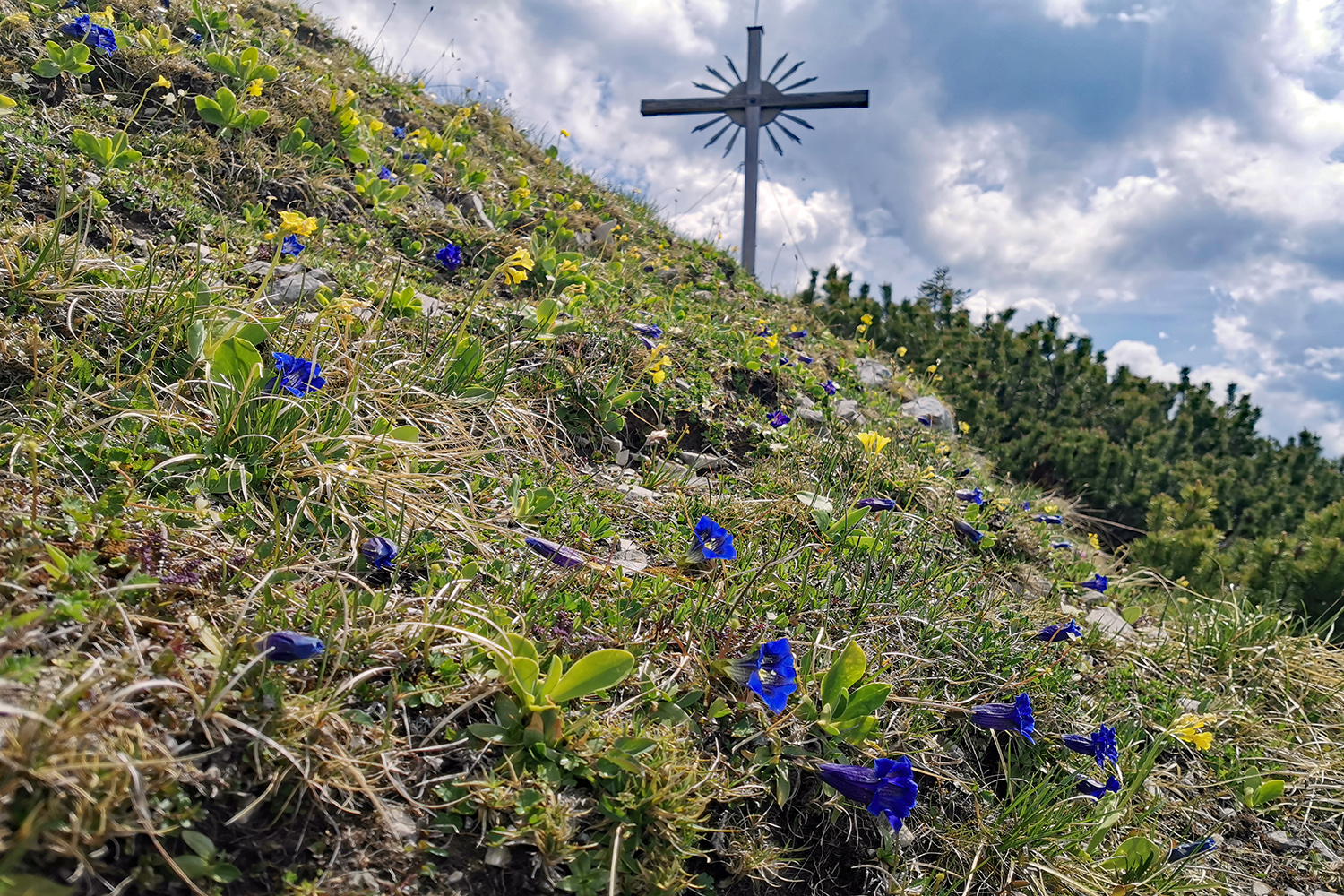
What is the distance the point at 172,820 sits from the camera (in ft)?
4.37

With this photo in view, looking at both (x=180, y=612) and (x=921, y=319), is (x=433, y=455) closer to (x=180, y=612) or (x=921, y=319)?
(x=180, y=612)

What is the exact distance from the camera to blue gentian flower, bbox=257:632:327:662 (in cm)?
156

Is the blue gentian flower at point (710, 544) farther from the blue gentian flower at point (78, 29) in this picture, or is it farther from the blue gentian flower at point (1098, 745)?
the blue gentian flower at point (78, 29)

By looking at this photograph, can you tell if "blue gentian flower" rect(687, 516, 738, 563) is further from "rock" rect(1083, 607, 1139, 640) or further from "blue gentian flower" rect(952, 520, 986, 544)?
"rock" rect(1083, 607, 1139, 640)

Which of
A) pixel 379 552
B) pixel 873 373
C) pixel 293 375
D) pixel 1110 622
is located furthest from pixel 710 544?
pixel 873 373

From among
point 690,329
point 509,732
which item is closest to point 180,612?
point 509,732

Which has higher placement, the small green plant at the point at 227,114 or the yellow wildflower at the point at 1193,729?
the small green plant at the point at 227,114

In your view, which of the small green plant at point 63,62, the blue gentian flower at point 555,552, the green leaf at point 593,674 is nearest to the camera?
the green leaf at point 593,674

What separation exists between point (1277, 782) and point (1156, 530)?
503 centimetres

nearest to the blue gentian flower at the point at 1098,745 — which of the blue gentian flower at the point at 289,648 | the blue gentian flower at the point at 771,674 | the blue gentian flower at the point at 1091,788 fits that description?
the blue gentian flower at the point at 1091,788

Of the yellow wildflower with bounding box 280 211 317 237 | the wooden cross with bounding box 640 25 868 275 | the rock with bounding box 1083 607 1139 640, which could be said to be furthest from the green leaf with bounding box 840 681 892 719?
the wooden cross with bounding box 640 25 868 275

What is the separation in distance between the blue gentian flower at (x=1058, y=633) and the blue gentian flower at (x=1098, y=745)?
49 cm

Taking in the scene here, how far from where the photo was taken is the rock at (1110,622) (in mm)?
3729

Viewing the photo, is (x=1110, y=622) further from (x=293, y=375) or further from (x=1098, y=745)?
(x=293, y=375)
